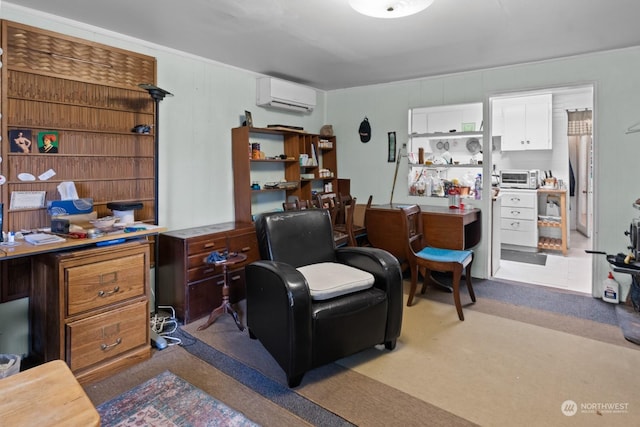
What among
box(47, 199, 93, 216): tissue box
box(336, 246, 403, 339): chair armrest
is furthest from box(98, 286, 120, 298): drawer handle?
box(336, 246, 403, 339): chair armrest

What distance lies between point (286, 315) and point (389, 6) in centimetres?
181

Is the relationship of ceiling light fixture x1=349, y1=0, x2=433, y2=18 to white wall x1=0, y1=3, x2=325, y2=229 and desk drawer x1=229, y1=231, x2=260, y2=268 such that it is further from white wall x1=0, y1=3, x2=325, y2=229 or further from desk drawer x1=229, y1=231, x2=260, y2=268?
desk drawer x1=229, y1=231, x2=260, y2=268

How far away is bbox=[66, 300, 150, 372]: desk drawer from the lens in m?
2.09

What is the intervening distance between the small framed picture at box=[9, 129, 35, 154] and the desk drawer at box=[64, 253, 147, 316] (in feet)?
3.16

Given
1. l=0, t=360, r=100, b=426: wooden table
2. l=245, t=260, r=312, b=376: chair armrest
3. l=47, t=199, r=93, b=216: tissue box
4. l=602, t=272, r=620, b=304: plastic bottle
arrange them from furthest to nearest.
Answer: l=602, t=272, r=620, b=304: plastic bottle
l=47, t=199, r=93, b=216: tissue box
l=245, t=260, r=312, b=376: chair armrest
l=0, t=360, r=100, b=426: wooden table

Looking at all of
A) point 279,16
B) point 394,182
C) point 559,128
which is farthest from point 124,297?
point 559,128

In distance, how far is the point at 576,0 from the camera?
7.61ft

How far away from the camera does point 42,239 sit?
6.82ft

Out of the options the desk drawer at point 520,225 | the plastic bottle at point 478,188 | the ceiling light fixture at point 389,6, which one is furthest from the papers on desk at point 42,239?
the desk drawer at point 520,225

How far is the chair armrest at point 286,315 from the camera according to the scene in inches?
79.4

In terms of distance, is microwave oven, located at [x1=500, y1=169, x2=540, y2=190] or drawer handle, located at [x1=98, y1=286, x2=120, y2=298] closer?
drawer handle, located at [x1=98, y1=286, x2=120, y2=298]

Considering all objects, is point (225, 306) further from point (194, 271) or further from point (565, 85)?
point (565, 85)

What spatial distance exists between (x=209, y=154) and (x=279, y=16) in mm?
1554
